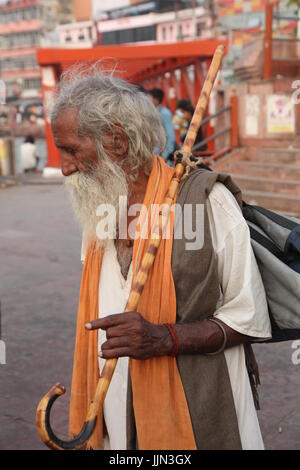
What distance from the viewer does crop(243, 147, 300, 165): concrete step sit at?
1002 cm

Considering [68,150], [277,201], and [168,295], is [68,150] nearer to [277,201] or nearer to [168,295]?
[168,295]

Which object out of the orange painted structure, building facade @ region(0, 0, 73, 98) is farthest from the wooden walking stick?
building facade @ region(0, 0, 73, 98)

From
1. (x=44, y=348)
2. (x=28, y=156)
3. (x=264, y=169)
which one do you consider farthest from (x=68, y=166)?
(x=28, y=156)

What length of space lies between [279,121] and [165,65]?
8400 mm

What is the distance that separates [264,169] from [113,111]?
895cm

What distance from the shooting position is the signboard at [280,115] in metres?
10.3

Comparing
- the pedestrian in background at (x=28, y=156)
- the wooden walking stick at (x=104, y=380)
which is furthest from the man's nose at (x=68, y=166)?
the pedestrian in background at (x=28, y=156)

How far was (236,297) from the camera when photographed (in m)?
1.50

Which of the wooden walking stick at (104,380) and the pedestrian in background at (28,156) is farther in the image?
the pedestrian in background at (28,156)

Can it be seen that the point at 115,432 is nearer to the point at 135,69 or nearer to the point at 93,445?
the point at 93,445

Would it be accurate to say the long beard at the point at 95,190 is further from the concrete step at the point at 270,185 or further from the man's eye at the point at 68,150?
the concrete step at the point at 270,185

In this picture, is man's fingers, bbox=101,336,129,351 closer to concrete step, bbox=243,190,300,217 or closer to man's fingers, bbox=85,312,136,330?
man's fingers, bbox=85,312,136,330

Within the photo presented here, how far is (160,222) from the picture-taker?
1.52 metres

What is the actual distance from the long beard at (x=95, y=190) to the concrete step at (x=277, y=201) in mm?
7531
